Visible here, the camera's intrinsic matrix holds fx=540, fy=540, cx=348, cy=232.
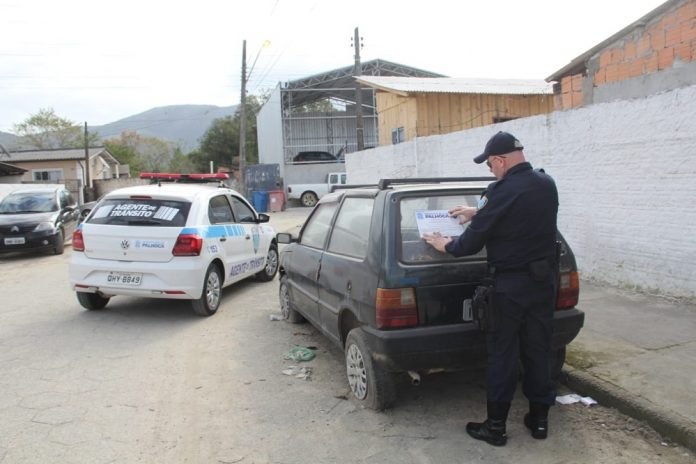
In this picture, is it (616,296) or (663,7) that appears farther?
(663,7)

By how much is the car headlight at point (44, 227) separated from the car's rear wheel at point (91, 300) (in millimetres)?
6494

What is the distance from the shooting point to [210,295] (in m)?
6.59

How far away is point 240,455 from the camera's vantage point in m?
3.30

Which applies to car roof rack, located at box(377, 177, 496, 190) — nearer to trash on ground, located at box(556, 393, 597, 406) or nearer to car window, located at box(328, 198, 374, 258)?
car window, located at box(328, 198, 374, 258)

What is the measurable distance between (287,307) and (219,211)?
1845mm

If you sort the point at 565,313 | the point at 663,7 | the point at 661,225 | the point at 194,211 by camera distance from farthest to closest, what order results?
the point at 663,7 < the point at 194,211 < the point at 661,225 < the point at 565,313

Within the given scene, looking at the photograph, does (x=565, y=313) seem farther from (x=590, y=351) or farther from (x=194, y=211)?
(x=194, y=211)

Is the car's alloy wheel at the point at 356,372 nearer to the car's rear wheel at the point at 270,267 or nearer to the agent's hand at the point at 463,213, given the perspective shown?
the agent's hand at the point at 463,213

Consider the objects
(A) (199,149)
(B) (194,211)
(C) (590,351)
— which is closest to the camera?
(C) (590,351)

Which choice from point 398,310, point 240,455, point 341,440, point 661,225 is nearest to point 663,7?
point 661,225

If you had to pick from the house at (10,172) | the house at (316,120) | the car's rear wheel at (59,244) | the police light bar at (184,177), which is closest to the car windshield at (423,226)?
the police light bar at (184,177)

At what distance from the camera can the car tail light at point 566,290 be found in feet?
12.5

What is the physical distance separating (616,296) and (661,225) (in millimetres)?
936

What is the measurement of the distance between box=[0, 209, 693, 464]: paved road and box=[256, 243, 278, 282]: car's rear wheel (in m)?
2.66
